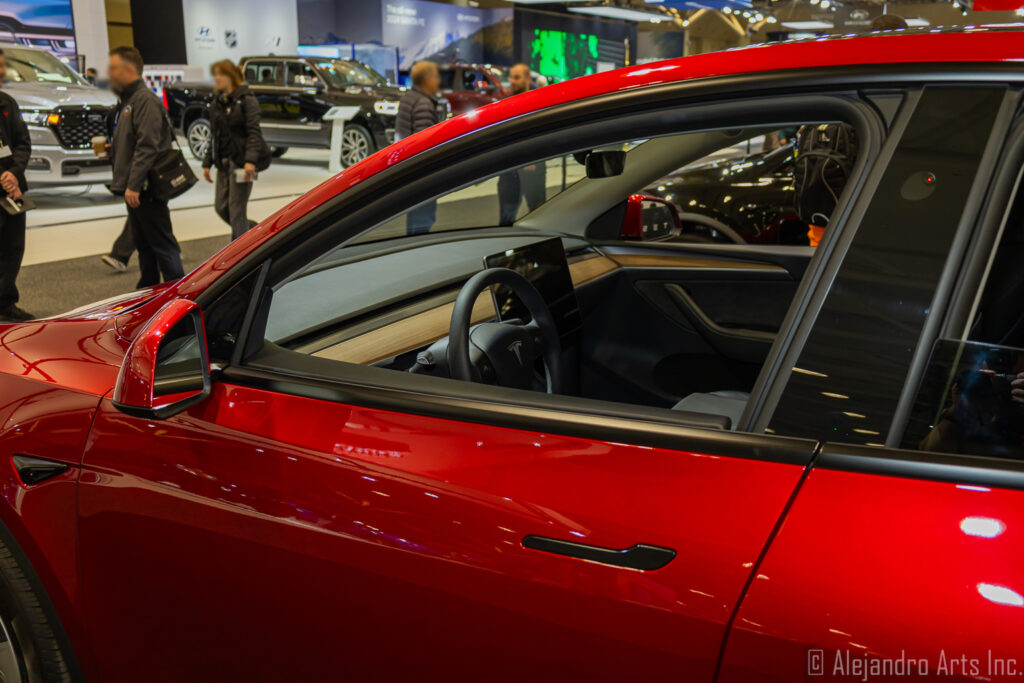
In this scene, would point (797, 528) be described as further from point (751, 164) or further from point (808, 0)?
point (808, 0)

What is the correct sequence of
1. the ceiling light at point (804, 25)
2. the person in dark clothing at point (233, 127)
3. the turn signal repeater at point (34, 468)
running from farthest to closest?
the ceiling light at point (804, 25) < the person in dark clothing at point (233, 127) < the turn signal repeater at point (34, 468)

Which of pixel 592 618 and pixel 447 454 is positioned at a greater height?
pixel 447 454

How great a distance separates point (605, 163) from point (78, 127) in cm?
884

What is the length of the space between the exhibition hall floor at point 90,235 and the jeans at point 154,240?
27cm

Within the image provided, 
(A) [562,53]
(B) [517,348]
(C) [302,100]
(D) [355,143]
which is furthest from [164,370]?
(A) [562,53]

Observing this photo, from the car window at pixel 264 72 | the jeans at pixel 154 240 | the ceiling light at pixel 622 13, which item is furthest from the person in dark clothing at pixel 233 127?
the ceiling light at pixel 622 13

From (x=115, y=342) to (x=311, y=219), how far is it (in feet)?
1.56

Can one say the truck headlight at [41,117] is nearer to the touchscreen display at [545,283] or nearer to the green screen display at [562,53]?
the touchscreen display at [545,283]

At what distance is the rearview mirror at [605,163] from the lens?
195 cm

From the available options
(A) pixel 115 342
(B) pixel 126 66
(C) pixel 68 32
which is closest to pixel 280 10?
(C) pixel 68 32

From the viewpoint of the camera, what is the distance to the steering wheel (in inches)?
61.7

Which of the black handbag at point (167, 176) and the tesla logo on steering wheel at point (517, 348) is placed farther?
the black handbag at point (167, 176)

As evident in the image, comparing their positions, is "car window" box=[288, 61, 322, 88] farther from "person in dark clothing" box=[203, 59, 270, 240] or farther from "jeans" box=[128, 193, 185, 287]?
"jeans" box=[128, 193, 185, 287]

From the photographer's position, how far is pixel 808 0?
23.1 meters
